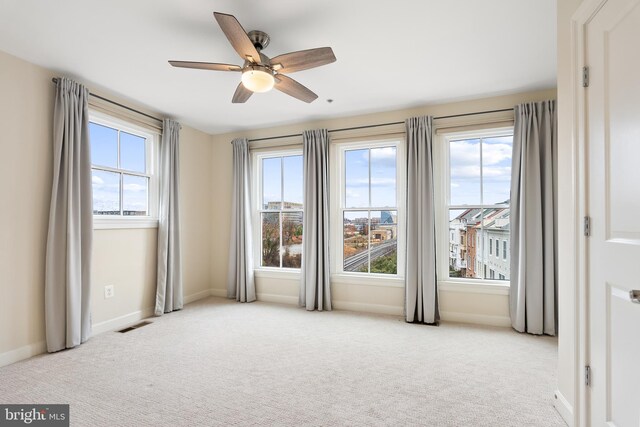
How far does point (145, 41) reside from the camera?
2.44 metres

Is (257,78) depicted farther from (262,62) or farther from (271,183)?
(271,183)

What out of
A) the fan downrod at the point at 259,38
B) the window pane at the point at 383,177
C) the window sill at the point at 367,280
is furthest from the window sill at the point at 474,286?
the fan downrod at the point at 259,38

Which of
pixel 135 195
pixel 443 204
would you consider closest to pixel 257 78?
pixel 135 195

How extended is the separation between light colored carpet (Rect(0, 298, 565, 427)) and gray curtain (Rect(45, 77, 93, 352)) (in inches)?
9.7

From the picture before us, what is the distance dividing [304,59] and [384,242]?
2586 mm

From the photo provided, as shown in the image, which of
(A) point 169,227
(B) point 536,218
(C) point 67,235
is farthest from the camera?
(A) point 169,227

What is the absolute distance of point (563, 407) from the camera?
1867mm

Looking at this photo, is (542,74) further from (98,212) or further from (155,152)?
(98,212)

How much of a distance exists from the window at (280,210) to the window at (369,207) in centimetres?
64

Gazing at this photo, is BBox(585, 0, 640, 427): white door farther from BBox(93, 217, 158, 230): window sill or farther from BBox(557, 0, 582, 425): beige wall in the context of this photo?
BBox(93, 217, 158, 230): window sill

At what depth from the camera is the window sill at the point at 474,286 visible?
3.51 meters

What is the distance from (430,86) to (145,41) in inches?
102

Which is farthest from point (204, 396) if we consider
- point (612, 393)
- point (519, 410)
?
point (612, 393)

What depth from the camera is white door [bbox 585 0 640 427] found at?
126cm
